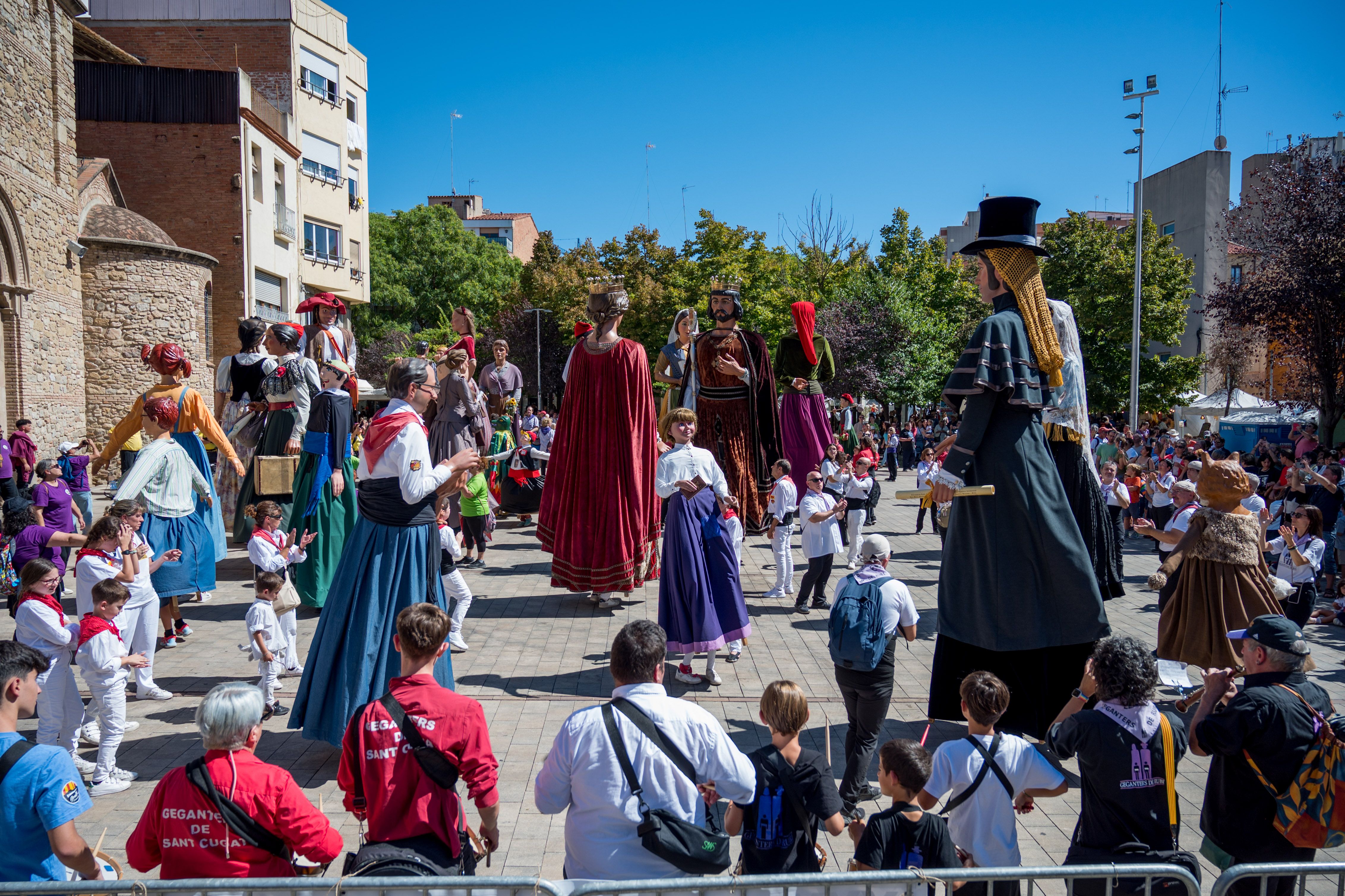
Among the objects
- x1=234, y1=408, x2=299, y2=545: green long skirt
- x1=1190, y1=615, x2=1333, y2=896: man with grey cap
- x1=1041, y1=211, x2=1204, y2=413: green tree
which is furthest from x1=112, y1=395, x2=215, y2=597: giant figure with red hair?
x1=1041, y1=211, x2=1204, y2=413: green tree

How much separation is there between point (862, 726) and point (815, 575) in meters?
4.33

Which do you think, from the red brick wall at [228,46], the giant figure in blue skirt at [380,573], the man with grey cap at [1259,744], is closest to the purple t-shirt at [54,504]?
the giant figure in blue skirt at [380,573]

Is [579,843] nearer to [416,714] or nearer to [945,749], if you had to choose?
[416,714]

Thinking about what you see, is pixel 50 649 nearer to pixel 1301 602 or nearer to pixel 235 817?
pixel 235 817

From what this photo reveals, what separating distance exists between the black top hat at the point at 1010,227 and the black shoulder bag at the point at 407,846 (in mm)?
3948

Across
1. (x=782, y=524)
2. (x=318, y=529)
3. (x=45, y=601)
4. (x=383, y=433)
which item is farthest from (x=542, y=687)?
(x=782, y=524)

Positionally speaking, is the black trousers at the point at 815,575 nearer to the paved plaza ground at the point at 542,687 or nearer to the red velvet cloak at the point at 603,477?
the paved plaza ground at the point at 542,687

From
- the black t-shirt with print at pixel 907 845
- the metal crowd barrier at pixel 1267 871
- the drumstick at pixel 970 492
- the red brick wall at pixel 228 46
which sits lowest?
the black t-shirt with print at pixel 907 845

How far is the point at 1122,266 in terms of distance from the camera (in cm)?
3069

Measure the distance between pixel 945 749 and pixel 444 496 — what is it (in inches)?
121

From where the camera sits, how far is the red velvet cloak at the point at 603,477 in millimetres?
8695

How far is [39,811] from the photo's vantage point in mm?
2844

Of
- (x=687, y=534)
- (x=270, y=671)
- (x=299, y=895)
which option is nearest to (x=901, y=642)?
(x=687, y=534)

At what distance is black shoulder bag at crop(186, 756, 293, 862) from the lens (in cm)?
281
